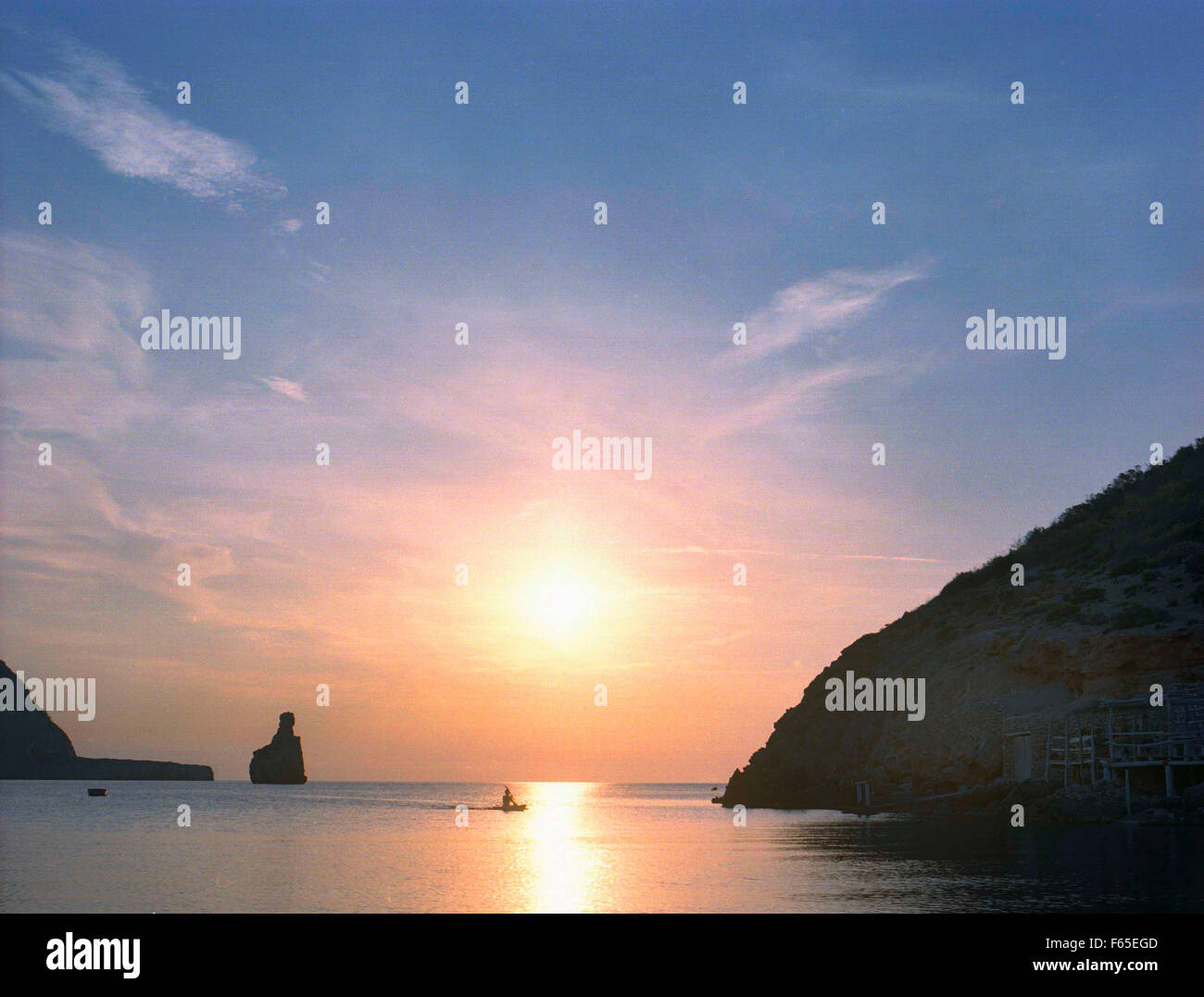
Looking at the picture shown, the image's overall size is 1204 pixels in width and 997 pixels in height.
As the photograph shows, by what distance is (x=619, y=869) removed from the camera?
6781 cm

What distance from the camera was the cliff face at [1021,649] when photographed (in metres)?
87.1

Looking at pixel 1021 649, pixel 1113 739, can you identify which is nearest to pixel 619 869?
pixel 1113 739

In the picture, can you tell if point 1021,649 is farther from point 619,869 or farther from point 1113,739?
point 619,869

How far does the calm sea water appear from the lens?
46062mm

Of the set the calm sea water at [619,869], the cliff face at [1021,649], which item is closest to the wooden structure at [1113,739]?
the cliff face at [1021,649]

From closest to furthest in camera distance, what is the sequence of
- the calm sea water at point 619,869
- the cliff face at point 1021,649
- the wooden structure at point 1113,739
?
the calm sea water at point 619,869 → the wooden structure at point 1113,739 → the cliff face at point 1021,649

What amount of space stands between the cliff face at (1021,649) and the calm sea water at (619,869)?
36.6ft

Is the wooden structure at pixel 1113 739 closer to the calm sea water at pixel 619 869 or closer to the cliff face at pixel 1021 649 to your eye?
the cliff face at pixel 1021 649
